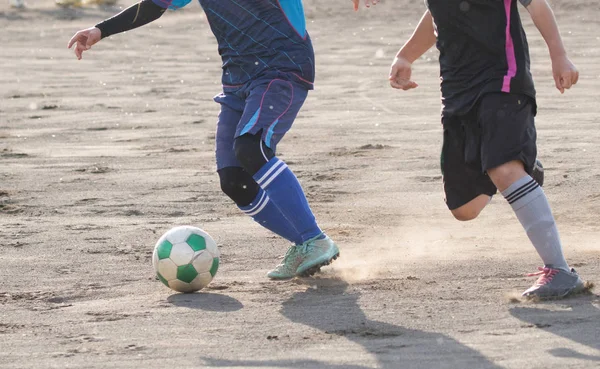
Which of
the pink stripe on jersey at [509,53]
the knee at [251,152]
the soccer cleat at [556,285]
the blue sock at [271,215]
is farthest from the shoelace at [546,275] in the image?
the knee at [251,152]

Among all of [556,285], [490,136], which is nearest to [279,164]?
[490,136]

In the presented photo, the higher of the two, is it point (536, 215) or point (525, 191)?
point (525, 191)

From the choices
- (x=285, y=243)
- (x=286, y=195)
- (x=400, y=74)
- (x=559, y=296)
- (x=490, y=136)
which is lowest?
(x=285, y=243)

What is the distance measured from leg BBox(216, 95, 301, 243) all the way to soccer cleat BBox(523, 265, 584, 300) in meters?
1.46

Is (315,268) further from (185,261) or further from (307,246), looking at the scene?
(185,261)

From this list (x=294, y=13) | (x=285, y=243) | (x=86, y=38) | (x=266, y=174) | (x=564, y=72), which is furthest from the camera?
(x=285, y=243)

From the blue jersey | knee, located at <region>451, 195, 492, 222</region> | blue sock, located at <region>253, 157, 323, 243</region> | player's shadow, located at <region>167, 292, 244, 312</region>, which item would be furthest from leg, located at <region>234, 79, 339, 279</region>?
knee, located at <region>451, 195, 492, 222</region>

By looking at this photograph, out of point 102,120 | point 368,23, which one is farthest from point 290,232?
point 368,23

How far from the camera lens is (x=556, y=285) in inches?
220

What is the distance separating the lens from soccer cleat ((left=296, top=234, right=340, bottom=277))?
641 centimetres

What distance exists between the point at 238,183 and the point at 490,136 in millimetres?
1532

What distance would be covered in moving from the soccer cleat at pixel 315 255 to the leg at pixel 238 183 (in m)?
0.12

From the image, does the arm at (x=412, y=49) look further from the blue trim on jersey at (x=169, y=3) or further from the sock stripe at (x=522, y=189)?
the blue trim on jersey at (x=169, y=3)

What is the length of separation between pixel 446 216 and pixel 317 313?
2841mm
